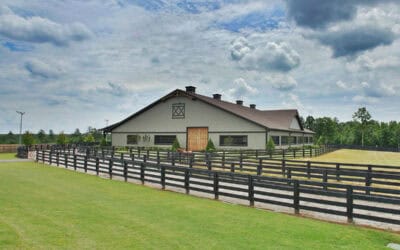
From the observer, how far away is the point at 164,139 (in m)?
42.8

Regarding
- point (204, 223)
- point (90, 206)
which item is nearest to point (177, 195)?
point (90, 206)

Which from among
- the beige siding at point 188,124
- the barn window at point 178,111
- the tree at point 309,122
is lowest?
the beige siding at point 188,124

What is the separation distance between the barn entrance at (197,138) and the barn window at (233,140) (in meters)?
2.13

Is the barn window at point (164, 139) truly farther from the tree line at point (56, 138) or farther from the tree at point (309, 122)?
the tree at point (309, 122)

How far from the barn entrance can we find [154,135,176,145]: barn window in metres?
2.19

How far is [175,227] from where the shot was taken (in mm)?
8219

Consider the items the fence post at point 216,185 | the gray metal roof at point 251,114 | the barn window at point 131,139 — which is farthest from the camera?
the barn window at point 131,139

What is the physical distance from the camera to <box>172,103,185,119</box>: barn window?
136ft

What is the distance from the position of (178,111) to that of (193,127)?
2.82 meters

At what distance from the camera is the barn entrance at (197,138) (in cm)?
4009

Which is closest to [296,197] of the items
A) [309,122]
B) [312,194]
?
[312,194]

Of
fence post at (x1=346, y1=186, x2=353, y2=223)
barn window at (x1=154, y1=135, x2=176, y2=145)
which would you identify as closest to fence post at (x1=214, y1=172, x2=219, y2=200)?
fence post at (x1=346, y1=186, x2=353, y2=223)

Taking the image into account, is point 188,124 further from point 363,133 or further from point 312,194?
point 363,133

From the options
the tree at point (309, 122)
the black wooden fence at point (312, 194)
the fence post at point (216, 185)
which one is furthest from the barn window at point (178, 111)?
the tree at point (309, 122)
